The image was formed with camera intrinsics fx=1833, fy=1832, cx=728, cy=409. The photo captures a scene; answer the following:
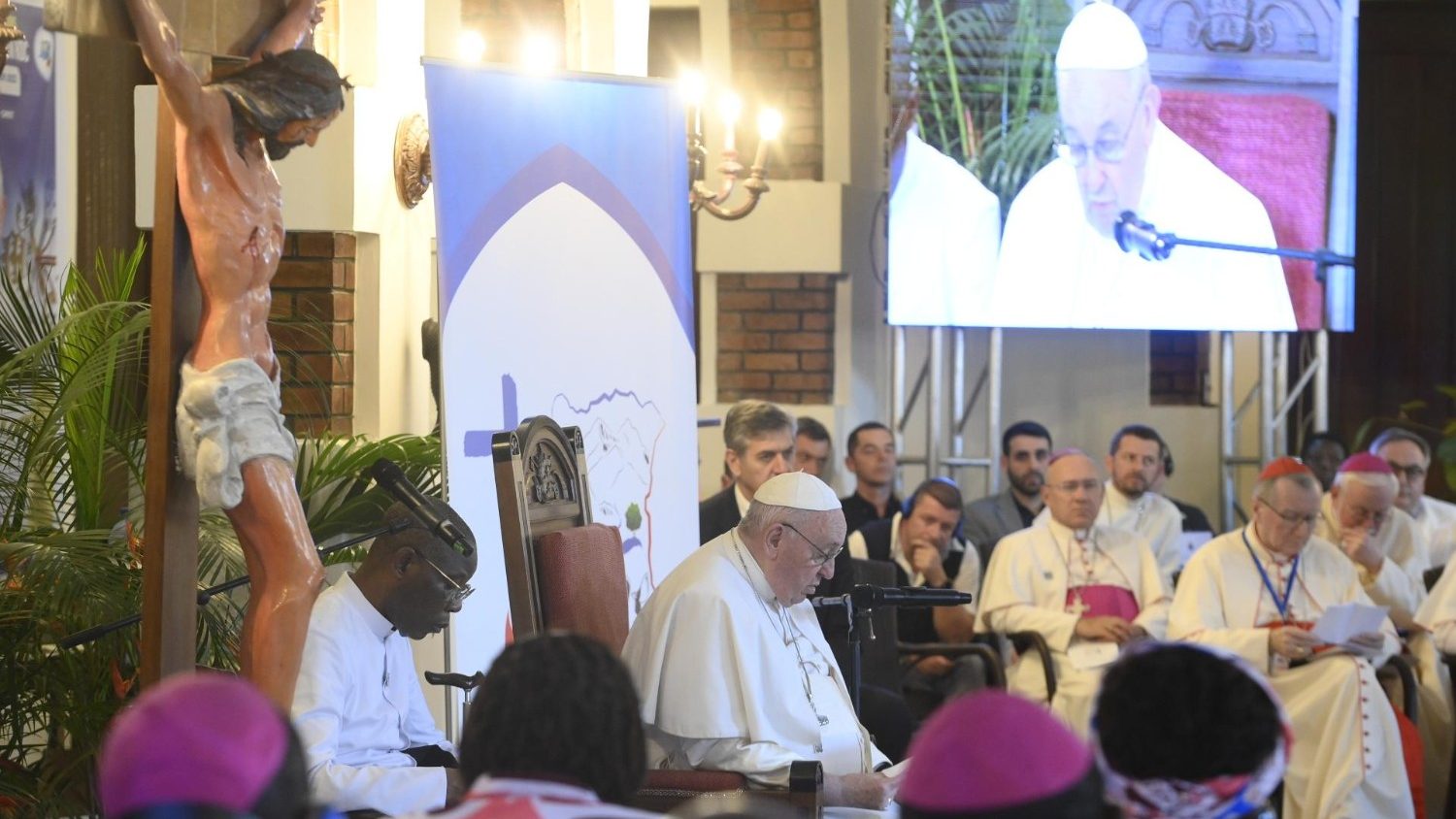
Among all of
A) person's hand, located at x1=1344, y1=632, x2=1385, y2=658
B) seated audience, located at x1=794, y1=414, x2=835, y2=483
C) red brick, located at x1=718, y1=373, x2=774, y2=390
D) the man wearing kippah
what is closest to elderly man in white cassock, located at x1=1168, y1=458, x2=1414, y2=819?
person's hand, located at x1=1344, y1=632, x2=1385, y2=658

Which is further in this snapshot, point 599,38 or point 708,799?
point 599,38

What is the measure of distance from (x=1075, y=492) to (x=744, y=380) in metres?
2.48

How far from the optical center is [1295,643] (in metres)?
6.14

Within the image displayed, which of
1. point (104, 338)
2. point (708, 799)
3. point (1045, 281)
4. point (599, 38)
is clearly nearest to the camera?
point (708, 799)

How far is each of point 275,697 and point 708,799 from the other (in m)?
0.82

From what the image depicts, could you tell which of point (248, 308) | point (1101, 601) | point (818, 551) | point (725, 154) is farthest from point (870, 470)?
point (248, 308)

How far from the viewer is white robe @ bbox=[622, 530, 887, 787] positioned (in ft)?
12.2

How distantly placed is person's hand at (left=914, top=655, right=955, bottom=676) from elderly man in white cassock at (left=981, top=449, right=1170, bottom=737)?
29 cm

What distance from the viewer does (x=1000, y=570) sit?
22.0 feet

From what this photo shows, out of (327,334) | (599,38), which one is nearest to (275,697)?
(327,334)

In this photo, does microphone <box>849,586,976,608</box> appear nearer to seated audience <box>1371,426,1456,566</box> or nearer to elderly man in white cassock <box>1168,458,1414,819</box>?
elderly man in white cassock <box>1168,458,1414,819</box>

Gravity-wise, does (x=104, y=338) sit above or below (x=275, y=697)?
above

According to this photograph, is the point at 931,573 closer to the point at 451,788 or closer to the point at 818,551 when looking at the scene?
the point at 818,551

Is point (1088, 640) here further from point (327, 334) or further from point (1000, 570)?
point (327, 334)
